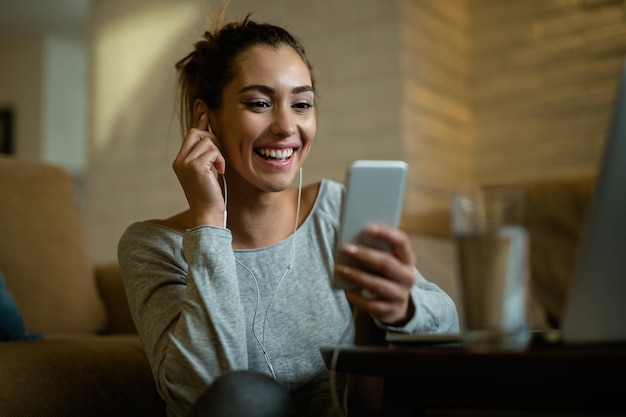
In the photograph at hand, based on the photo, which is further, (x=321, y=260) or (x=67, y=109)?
(x=67, y=109)

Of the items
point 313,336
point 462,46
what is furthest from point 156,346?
point 462,46

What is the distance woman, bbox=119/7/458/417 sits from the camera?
1.10 m

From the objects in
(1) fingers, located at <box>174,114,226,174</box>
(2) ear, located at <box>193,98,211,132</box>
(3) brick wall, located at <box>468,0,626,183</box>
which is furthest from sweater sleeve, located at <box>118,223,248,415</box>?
(3) brick wall, located at <box>468,0,626,183</box>

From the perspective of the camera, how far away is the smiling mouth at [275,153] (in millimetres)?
1338

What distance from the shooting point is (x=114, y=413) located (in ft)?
4.73

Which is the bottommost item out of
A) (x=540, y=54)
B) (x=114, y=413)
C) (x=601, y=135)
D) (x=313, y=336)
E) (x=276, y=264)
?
(x=114, y=413)

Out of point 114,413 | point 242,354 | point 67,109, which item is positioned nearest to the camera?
point 242,354

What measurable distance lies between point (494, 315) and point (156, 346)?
59cm

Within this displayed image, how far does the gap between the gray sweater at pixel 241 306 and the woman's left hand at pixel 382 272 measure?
11 centimetres

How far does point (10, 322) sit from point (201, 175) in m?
0.68

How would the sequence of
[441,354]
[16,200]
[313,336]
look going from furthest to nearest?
[16,200]
[313,336]
[441,354]

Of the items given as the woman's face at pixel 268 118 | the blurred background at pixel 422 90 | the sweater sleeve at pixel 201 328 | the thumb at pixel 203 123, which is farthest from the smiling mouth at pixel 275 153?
the blurred background at pixel 422 90

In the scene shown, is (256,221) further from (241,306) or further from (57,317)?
(57,317)

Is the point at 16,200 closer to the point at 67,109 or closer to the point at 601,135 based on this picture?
the point at 601,135
